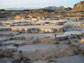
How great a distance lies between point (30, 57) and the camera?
280 centimetres

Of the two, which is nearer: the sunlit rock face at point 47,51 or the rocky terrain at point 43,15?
the sunlit rock face at point 47,51

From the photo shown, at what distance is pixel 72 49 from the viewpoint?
10.2 ft

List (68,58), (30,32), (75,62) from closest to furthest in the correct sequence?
(75,62) < (68,58) < (30,32)

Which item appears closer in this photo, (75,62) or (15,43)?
(75,62)

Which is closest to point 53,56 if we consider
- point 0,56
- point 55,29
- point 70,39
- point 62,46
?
point 62,46

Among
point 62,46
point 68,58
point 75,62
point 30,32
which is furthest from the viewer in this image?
point 30,32

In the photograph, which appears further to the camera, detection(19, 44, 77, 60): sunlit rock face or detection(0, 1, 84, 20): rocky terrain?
detection(0, 1, 84, 20): rocky terrain

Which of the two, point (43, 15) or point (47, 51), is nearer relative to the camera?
point (47, 51)

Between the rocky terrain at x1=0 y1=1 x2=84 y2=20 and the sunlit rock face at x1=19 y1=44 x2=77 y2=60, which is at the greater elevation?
the rocky terrain at x1=0 y1=1 x2=84 y2=20

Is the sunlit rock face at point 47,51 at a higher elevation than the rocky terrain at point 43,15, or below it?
below

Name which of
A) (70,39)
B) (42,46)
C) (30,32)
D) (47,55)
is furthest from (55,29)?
(47,55)

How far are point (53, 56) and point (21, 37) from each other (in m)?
1.37

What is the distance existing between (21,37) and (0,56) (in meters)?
1.15

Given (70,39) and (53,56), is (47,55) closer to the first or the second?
(53,56)
